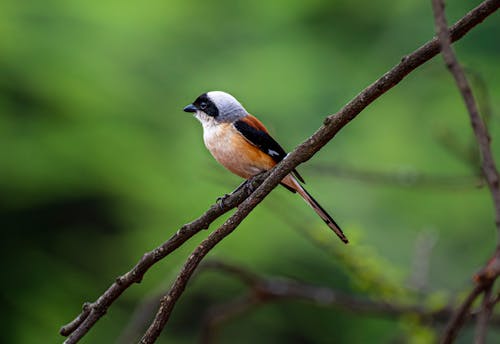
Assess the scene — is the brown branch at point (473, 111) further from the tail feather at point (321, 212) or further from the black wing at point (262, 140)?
the black wing at point (262, 140)

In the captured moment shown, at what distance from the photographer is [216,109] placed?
4.06 m

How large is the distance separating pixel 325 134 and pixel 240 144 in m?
1.76

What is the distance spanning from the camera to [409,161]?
6199 millimetres

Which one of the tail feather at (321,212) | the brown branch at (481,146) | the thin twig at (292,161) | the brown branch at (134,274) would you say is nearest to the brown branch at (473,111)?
the brown branch at (481,146)

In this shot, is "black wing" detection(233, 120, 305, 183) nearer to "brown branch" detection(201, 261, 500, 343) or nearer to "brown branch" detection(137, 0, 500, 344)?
"brown branch" detection(201, 261, 500, 343)

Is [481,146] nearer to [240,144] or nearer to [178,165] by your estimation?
[240,144]

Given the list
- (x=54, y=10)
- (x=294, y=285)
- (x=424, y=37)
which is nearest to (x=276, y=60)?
(x=424, y=37)

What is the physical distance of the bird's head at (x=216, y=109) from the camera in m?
4.02

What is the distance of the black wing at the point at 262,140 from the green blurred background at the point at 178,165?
109 centimetres

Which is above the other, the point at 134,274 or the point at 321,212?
the point at 134,274

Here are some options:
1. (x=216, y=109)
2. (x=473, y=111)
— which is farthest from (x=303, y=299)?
(x=473, y=111)

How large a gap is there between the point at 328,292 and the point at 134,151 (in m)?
2.65

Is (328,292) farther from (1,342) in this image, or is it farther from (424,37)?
(424,37)

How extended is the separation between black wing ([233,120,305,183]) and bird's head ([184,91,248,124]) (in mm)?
115
